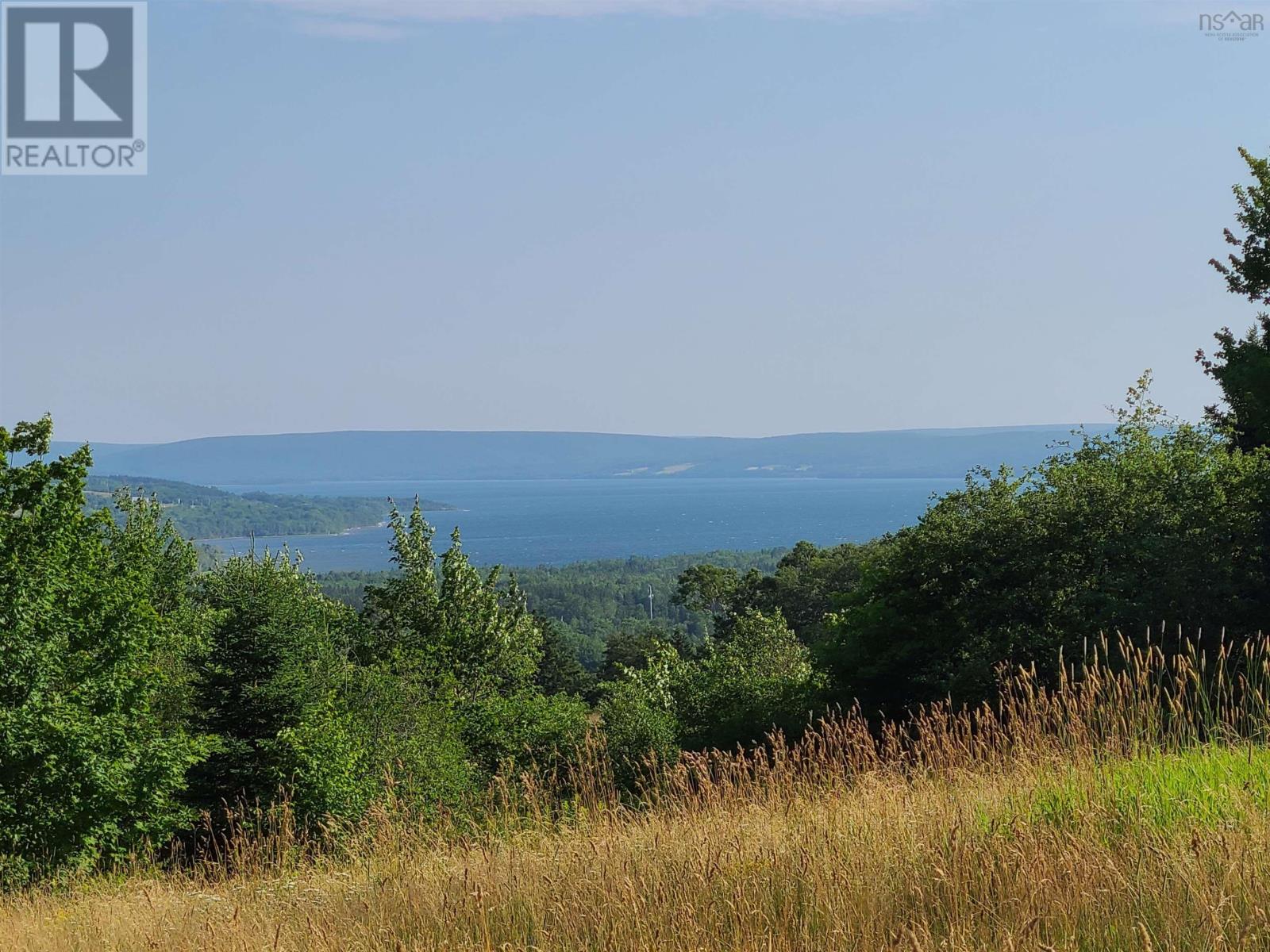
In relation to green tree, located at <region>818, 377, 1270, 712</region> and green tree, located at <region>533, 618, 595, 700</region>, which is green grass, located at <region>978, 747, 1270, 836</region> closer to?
green tree, located at <region>818, 377, 1270, 712</region>

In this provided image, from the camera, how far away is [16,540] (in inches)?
830

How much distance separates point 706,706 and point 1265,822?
88.8ft

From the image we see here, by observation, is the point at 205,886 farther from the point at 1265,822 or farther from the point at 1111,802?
the point at 1265,822

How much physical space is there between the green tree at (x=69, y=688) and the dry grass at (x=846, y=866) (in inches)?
570


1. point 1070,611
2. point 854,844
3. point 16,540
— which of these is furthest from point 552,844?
point 16,540

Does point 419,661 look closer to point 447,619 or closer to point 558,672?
point 447,619

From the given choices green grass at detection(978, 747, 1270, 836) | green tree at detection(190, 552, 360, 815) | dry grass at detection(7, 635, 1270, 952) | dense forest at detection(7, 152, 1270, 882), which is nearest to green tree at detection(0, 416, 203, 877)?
dense forest at detection(7, 152, 1270, 882)

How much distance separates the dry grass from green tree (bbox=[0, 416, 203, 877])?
14481 mm

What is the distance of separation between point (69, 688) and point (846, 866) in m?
22.0

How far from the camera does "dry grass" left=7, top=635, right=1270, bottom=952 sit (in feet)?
11.7

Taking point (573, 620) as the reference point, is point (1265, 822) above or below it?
above

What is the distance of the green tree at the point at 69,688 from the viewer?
19781 millimetres

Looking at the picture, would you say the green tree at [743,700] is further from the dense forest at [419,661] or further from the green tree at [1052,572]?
the green tree at [1052,572]

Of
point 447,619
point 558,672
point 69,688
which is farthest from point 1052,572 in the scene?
point 558,672
